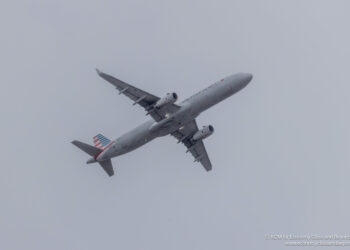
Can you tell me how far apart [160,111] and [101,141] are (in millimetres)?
13138

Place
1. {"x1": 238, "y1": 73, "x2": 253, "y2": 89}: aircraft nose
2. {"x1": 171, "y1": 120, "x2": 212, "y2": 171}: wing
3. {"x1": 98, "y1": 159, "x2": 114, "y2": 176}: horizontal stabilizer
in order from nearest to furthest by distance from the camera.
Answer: {"x1": 238, "y1": 73, "x2": 253, "y2": 89}: aircraft nose
{"x1": 98, "y1": 159, "x2": 114, "y2": 176}: horizontal stabilizer
{"x1": 171, "y1": 120, "x2": 212, "y2": 171}: wing

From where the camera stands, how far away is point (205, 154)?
109562mm

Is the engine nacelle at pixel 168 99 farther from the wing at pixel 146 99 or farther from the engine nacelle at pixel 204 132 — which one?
the engine nacelle at pixel 204 132

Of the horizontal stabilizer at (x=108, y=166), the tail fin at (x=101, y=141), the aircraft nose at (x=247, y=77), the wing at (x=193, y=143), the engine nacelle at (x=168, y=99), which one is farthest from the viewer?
the wing at (x=193, y=143)

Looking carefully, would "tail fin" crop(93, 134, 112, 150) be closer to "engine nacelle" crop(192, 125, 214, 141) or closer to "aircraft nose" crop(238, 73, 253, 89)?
"engine nacelle" crop(192, 125, 214, 141)

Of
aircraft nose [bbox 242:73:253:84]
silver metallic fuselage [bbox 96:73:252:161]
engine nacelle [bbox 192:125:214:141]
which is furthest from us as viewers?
engine nacelle [bbox 192:125:214:141]

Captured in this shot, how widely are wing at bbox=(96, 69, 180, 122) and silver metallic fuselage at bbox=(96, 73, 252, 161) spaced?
84cm

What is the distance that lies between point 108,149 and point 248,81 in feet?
79.0

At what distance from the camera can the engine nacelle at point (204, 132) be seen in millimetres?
103688

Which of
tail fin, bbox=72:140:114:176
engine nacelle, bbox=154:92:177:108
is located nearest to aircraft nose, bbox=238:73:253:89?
engine nacelle, bbox=154:92:177:108

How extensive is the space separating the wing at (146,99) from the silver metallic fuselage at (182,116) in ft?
2.75

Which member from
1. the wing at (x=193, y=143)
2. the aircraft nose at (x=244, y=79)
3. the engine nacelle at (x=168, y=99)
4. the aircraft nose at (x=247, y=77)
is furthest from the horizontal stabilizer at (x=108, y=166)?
the aircraft nose at (x=247, y=77)

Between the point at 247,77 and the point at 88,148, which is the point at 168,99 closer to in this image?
the point at 247,77

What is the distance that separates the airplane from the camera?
95.0 meters
